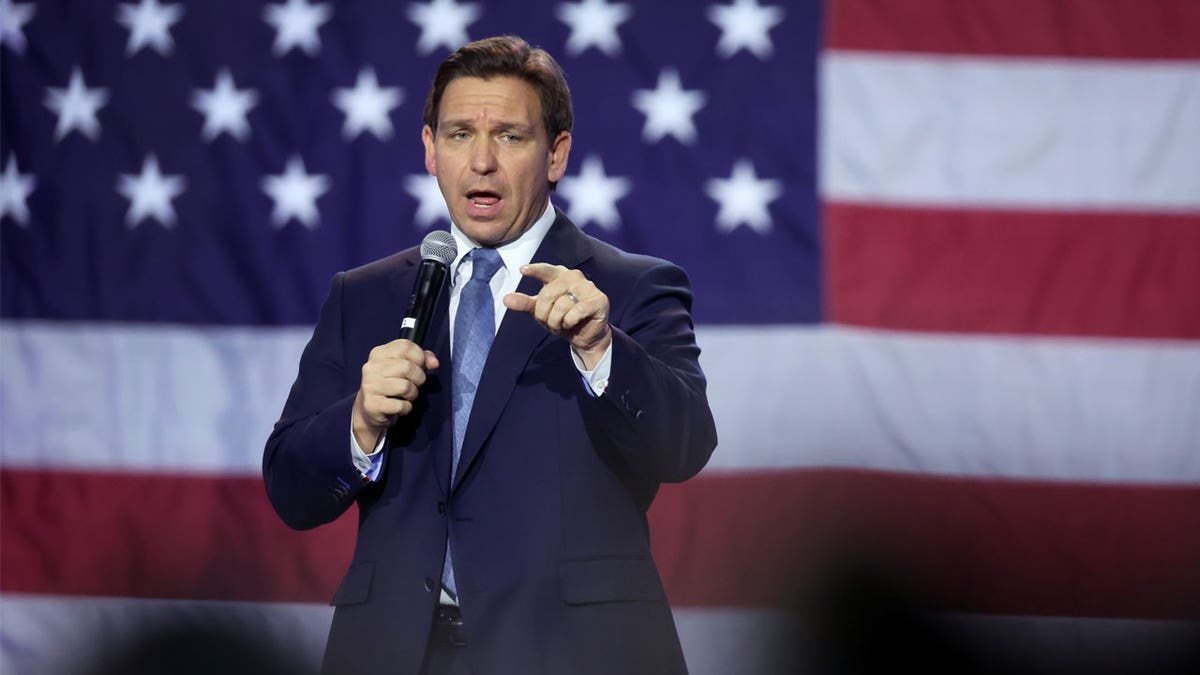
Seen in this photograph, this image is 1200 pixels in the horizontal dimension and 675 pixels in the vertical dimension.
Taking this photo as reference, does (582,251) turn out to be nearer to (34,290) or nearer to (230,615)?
(230,615)

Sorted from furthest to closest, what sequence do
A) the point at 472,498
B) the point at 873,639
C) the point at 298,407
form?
the point at 873,639 → the point at 298,407 → the point at 472,498

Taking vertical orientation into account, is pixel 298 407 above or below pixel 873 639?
above

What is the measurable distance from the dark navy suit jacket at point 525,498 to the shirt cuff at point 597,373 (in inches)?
0.5

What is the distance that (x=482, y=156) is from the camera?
1500 millimetres

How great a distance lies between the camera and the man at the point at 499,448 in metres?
1.33

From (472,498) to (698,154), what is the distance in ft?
5.40

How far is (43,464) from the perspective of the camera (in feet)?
9.90

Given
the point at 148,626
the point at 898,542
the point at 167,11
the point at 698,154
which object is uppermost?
the point at 167,11

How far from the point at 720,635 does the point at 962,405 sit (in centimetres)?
72

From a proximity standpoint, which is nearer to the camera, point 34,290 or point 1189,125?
point 1189,125

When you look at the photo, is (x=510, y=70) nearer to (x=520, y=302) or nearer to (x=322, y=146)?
(x=520, y=302)

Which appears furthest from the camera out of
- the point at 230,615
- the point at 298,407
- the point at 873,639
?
the point at 230,615

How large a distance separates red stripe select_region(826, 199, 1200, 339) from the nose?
1461mm

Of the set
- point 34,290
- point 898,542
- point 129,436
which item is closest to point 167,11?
point 34,290
